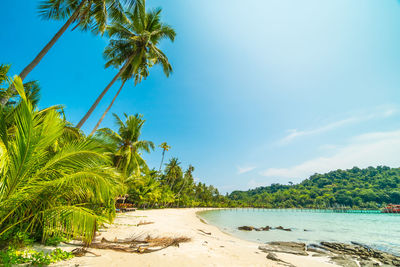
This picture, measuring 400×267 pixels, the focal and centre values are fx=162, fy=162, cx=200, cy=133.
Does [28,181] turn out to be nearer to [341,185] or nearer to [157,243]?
[157,243]

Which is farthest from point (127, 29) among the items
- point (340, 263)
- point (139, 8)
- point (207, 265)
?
point (340, 263)

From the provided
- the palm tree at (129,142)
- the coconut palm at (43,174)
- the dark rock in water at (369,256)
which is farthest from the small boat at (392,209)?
the coconut palm at (43,174)

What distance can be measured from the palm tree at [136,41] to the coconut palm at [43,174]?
748cm

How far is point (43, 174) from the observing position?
337cm

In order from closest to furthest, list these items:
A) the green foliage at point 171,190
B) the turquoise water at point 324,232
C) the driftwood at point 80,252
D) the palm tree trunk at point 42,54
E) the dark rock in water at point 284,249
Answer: the driftwood at point 80,252, the palm tree trunk at point 42,54, the dark rock in water at point 284,249, the turquoise water at point 324,232, the green foliage at point 171,190

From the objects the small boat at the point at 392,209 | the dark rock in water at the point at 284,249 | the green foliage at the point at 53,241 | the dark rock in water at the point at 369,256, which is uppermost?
the green foliage at the point at 53,241

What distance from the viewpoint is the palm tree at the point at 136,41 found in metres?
10.6

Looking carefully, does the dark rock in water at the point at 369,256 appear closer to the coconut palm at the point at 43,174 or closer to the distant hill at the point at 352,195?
the coconut palm at the point at 43,174

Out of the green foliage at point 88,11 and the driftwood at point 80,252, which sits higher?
the green foliage at point 88,11

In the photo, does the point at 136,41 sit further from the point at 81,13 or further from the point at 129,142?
the point at 129,142

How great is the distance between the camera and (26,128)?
274 cm

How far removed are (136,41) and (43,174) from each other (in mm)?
10453

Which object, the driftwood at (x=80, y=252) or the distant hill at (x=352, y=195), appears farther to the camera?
the distant hill at (x=352, y=195)

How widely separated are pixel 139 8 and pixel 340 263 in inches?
621
